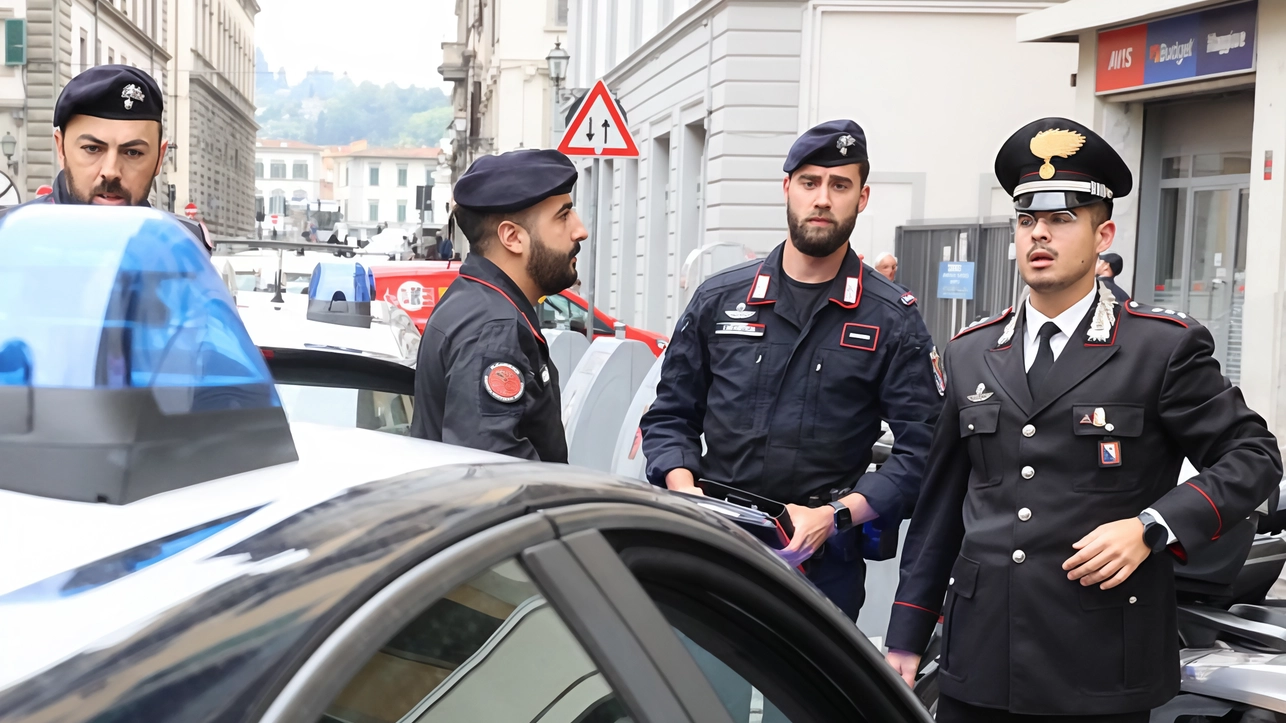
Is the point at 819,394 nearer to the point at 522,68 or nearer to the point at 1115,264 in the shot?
the point at 1115,264

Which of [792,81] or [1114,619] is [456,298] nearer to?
[1114,619]

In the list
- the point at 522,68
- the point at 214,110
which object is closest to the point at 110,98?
the point at 522,68

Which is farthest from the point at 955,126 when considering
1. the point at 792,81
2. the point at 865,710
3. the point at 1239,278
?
the point at 865,710

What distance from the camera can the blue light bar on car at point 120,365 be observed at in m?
1.20

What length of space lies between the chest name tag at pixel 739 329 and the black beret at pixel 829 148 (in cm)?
43

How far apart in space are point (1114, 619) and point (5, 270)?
2216 millimetres

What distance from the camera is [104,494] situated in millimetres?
1189

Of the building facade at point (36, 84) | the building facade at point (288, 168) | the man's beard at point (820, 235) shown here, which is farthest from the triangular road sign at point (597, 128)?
the building facade at point (288, 168)

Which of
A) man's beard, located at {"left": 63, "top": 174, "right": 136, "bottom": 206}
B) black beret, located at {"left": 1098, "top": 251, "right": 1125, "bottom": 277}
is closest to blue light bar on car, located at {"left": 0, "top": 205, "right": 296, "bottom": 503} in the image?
man's beard, located at {"left": 63, "top": 174, "right": 136, "bottom": 206}

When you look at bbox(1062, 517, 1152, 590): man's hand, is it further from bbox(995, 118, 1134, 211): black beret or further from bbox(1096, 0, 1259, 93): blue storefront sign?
bbox(1096, 0, 1259, 93): blue storefront sign

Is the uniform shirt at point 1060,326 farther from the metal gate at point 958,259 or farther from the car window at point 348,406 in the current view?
the metal gate at point 958,259

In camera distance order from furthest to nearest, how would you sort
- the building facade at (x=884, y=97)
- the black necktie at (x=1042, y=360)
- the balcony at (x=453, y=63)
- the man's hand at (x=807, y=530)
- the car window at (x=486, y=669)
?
the balcony at (x=453, y=63) < the building facade at (x=884, y=97) < the man's hand at (x=807, y=530) < the black necktie at (x=1042, y=360) < the car window at (x=486, y=669)

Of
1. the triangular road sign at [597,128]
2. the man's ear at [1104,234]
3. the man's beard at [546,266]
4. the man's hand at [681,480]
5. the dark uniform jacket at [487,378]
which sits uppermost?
the triangular road sign at [597,128]

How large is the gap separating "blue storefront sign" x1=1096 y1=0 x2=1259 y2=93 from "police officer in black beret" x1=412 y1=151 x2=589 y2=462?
32.6ft
